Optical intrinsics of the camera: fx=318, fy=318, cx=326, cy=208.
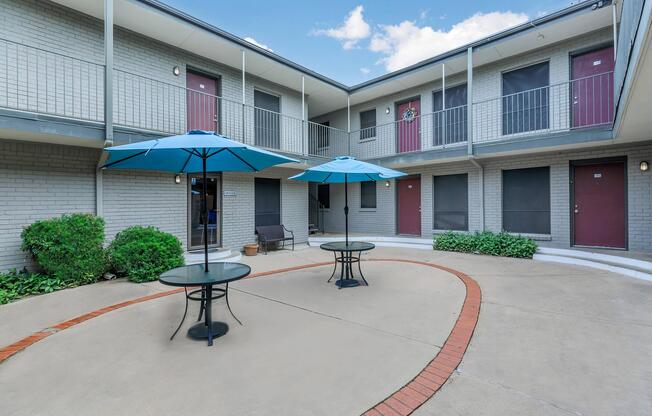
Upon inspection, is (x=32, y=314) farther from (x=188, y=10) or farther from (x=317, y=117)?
(x=317, y=117)

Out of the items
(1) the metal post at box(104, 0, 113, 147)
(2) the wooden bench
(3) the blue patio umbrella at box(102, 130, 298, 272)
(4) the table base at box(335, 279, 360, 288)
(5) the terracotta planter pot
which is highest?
(1) the metal post at box(104, 0, 113, 147)

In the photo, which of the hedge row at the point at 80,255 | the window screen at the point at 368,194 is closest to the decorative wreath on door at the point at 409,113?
the window screen at the point at 368,194

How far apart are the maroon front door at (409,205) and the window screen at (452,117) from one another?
5.80ft

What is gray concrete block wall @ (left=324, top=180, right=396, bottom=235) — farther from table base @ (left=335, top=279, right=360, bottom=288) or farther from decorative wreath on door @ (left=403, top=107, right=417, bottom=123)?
table base @ (left=335, top=279, right=360, bottom=288)

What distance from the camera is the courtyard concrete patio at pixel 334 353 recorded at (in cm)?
244

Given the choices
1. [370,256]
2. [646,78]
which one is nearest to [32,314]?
[370,256]

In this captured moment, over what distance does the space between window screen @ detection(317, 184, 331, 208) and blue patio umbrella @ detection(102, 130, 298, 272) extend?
32.3 ft

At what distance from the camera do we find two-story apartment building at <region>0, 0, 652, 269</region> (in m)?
6.26

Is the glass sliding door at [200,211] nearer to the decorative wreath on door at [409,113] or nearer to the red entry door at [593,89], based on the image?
the decorative wreath on door at [409,113]

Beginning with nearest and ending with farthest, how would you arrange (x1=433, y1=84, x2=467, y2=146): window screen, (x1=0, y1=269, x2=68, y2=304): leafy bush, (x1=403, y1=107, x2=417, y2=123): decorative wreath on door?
1. (x1=0, y1=269, x2=68, y2=304): leafy bush
2. (x1=433, y1=84, x2=467, y2=146): window screen
3. (x1=403, y1=107, x2=417, y2=123): decorative wreath on door

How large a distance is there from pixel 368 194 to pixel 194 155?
9602mm

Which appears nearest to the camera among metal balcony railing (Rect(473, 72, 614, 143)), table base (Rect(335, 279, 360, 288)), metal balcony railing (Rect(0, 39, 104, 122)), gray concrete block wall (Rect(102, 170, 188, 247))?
table base (Rect(335, 279, 360, 288))

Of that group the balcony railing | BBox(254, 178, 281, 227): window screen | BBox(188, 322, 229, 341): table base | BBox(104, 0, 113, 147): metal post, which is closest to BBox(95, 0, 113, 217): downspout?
BBox(104, 0, 113, 147): metal post

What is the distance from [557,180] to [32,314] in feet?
38.8
